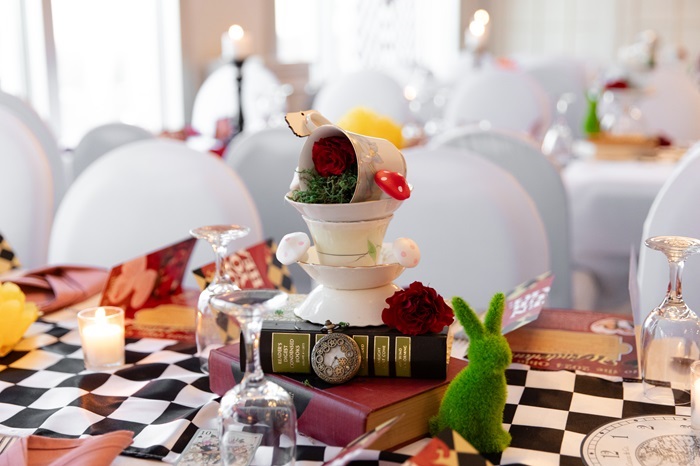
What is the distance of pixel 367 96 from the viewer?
13.9 feet

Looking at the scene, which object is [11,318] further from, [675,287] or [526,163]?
[526,163]

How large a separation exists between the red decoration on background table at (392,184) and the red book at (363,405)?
199 mm

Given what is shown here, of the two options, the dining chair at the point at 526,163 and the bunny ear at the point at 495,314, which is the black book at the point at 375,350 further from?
the dining chair at the point at 526,163

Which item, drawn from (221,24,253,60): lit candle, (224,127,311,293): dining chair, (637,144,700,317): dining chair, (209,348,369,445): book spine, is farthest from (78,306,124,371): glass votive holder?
(221,24,253,60): lit candle

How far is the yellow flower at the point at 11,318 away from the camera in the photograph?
3.95ft

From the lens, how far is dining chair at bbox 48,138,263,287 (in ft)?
5.77

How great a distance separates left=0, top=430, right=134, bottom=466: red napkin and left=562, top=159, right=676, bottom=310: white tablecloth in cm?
193

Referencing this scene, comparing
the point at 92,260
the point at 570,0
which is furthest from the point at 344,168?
the point at 570,0

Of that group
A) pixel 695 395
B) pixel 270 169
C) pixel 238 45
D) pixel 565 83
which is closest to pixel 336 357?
pixel 695 395

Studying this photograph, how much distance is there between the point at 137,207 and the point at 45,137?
1.32 meters

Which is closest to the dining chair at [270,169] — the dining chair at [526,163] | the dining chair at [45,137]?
the dining chair at [526,163]

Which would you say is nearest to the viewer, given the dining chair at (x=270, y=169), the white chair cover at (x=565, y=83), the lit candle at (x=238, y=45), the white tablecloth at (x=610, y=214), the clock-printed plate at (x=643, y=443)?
the clock-printed plate at (x=643, y=443)

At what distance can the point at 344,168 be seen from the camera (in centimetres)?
92

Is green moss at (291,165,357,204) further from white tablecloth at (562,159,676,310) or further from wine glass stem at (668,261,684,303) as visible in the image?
white tablecloth at (562,159,676,310)
